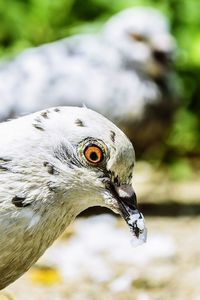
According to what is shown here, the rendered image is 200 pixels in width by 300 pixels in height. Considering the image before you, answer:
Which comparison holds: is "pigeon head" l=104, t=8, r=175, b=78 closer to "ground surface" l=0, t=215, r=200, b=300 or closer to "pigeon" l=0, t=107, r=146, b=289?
"ground surface" l=0, t=215, r=200, b=300

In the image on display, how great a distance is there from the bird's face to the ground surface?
4.83ft

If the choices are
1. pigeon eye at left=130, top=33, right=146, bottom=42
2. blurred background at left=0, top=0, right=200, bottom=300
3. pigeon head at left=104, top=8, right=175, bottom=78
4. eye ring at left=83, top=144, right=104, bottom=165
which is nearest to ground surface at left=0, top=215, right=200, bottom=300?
blurred background at left=0, top=0, right=200, bottom=300

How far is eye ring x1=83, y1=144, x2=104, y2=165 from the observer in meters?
3.20

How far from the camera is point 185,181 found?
27.1 ft

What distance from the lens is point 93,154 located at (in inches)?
127

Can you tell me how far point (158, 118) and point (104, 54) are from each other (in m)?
0.69

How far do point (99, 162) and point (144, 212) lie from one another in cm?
403

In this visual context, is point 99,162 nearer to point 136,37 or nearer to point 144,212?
point 144,212

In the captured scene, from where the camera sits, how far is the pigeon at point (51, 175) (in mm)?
3180

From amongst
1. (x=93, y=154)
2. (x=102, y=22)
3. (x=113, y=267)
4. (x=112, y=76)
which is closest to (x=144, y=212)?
(x=112, y=76)

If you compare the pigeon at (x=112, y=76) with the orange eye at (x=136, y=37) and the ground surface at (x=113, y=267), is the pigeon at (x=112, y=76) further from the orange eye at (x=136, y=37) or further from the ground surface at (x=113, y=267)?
the ground surface at (x=113, y=267)

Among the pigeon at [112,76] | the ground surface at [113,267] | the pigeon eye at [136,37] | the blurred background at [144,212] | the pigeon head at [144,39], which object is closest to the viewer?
the ground surface at [113,267]

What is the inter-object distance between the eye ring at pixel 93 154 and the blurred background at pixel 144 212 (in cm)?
92

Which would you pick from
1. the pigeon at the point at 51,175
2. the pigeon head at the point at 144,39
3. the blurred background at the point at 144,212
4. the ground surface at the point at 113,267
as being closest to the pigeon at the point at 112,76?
the pigeon head at the point at 144,39
